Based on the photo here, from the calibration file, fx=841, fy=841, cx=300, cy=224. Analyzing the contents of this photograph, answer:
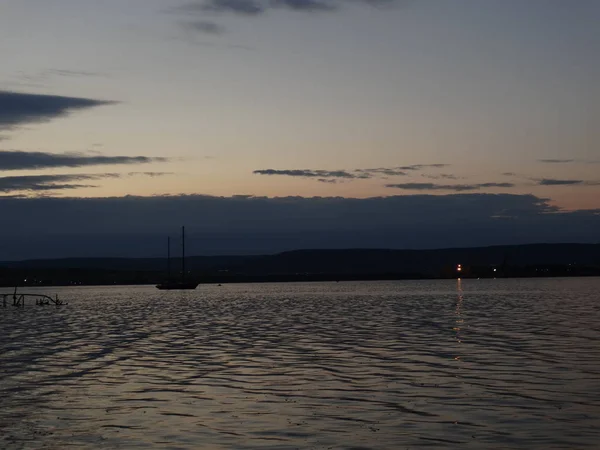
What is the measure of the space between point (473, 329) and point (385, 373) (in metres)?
27.2

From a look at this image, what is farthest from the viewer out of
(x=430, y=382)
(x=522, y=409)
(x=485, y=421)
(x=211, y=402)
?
(x=430, y=382)

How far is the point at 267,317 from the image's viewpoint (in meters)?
84.0

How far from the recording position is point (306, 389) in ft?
105

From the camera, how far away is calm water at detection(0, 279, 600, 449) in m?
23.2

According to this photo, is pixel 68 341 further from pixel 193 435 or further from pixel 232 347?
pixel 193 435

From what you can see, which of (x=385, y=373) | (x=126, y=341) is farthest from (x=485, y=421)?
(x=126, y=341)

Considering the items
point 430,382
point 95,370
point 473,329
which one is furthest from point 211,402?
point 473,329

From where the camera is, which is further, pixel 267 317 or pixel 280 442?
pixel 267 317

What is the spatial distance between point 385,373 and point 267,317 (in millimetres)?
48426

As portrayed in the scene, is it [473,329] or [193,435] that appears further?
[473,329]

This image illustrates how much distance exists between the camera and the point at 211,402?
29.2 meters

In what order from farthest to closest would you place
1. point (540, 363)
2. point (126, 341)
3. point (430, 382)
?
point (126, 341) → point (540, 363) → point (430, 382)

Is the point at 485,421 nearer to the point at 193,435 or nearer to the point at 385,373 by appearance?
the point at 193,435

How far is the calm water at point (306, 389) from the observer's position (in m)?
23.2
